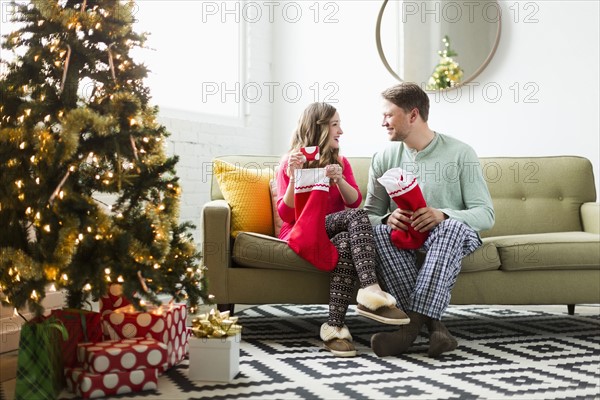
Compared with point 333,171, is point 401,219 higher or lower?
lower

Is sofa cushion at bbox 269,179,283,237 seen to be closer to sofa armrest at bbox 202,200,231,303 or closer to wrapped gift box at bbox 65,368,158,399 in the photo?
sofa armrest at bbox 202,200,231,303

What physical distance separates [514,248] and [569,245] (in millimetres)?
226

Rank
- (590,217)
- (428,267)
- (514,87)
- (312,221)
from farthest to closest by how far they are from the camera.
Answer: (514,87) → (590,217) → (312,221) → (428,267)

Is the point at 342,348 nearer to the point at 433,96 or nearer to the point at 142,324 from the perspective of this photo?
the point at 142,324

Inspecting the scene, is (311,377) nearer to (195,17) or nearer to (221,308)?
(221,308)

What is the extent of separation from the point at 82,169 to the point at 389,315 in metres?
1.12

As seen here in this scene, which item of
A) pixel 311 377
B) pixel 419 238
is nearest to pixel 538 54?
pixel 419 238

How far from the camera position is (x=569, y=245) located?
3.10 meters

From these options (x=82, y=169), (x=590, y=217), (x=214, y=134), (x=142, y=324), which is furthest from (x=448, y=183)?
(x=214, y=134)

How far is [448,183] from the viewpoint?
10.1 feet

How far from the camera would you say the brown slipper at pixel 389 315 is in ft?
8.75

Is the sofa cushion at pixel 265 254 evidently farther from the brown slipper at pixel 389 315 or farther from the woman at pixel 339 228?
the brown slipper at pixel 389 315

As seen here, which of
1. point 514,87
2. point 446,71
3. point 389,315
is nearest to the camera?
point 389,315

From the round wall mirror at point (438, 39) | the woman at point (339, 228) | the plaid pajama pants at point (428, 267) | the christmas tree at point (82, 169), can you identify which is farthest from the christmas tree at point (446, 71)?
the christmas tree at point (82, 169)
